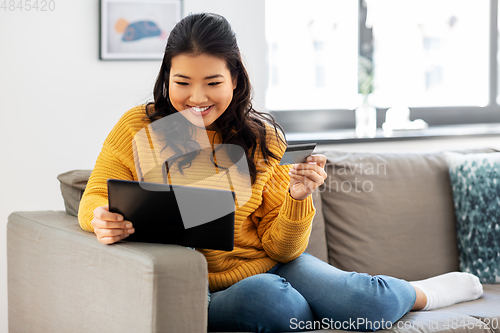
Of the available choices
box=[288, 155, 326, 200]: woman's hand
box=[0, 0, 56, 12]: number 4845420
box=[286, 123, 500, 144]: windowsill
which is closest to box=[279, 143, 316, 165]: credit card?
box=[288, 155, 326, 200]: woman's hand

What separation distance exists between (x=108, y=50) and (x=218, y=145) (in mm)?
721

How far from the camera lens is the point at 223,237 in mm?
1057

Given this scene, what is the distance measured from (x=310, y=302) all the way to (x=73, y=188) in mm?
731

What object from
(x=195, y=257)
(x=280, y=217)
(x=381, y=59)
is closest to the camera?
(x=195, y=257)

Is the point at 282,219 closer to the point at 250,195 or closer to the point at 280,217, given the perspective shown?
the point at 280,217

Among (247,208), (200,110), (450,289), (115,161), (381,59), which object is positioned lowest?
(450,289)

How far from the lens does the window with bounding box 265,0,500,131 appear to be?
244 centimetres

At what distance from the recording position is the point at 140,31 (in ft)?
6.29

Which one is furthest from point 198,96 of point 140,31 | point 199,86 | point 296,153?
point 140,31

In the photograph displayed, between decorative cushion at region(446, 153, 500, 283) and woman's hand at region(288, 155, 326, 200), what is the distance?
2.35 ft

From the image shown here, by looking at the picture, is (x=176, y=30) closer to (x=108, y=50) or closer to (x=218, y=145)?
(x=218, y=145)

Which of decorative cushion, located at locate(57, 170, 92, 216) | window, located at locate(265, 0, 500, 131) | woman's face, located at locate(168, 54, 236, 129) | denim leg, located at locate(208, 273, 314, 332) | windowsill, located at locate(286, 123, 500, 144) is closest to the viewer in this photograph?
denim leg, located at locate(208, 273, 314, 332)

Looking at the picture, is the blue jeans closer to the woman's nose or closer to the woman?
the woman

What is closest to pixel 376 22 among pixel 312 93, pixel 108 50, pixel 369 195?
pixel 312 93
